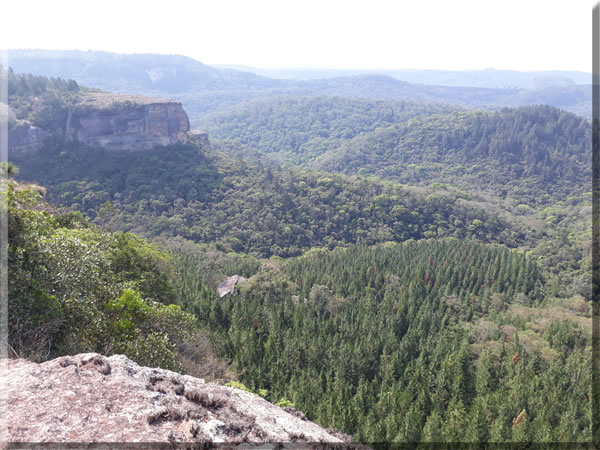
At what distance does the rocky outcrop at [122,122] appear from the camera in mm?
119188

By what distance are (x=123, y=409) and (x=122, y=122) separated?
129 metres

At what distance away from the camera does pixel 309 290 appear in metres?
57.7

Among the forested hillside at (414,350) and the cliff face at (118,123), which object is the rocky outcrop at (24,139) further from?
the forested hillside at (414,350)

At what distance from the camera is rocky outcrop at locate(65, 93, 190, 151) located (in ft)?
391

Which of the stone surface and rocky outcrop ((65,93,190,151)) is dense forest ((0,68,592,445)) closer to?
the stone surface

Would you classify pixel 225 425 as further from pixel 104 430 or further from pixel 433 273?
pixel 433 273

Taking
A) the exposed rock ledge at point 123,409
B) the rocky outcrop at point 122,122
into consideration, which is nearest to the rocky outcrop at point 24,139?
the rocky outcrop at point 122,122

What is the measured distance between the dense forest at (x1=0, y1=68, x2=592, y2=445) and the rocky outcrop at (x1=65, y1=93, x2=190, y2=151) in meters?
4.19

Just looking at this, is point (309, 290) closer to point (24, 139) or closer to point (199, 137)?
point (24, 139)

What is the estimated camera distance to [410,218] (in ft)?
400

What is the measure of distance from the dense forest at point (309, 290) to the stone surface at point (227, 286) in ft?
4.36

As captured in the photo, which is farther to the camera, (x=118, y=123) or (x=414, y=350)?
(x=118, y=123)

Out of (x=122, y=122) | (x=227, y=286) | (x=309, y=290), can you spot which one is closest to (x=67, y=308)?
(x=227, y=286)

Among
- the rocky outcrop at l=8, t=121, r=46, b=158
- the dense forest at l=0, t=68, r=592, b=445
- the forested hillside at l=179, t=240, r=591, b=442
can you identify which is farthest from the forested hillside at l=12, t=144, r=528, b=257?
the forested hillside at l=179, t=240, r=591, b=442
